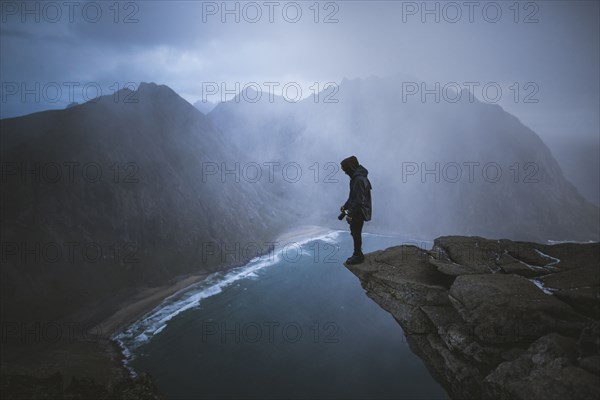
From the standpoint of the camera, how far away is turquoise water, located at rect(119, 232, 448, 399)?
1355 inches

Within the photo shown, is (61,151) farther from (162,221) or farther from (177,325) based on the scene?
(177,325)

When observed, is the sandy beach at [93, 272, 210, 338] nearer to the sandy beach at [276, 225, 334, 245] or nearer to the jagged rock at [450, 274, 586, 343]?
the sandy beach at [276, 225, 334, 245]

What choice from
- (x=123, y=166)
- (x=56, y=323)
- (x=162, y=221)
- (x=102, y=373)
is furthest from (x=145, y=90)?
(x=102, y=373)

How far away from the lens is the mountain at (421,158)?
122625 millimetres

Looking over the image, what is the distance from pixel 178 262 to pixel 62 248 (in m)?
20.5

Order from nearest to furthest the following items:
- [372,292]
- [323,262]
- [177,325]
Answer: [372,292] → [177,325] → [323,262]

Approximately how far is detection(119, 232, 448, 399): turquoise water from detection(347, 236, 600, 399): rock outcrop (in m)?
29.2

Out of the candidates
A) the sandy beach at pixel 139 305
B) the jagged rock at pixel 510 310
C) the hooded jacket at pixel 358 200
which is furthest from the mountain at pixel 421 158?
the jagged rock at pixel 510 310

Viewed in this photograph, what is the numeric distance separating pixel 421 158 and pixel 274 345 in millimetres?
137578

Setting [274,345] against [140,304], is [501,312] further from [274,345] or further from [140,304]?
[140,304]

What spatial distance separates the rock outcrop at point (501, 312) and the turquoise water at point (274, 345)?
1151 inches

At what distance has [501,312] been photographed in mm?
7617

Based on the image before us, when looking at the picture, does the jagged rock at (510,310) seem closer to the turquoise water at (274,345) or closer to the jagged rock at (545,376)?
the jagged rock at (545,376)

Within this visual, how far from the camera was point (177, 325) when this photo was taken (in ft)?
150
